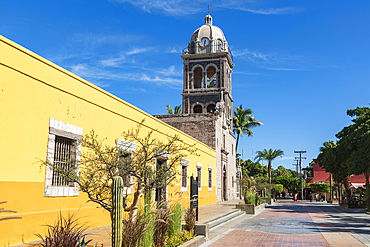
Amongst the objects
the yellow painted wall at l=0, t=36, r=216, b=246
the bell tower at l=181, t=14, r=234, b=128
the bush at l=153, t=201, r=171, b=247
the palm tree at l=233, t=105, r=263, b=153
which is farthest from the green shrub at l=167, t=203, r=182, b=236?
the palm tree at l=233, t=105, r=263, b=153

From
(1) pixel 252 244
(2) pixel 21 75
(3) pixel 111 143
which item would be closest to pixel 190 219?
(1) pixel 252 244

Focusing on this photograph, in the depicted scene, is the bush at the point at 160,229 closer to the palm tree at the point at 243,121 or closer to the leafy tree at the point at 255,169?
the palm tree at the point at 243,121

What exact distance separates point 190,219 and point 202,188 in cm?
1586

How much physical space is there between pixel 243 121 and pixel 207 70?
44.5 ft

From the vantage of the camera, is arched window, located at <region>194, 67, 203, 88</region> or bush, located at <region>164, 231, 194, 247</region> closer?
bush, located at <region>164, 231, 194, 247</region>

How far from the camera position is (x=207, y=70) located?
43125 millimetres

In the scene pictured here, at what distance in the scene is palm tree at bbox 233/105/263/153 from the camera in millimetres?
52466

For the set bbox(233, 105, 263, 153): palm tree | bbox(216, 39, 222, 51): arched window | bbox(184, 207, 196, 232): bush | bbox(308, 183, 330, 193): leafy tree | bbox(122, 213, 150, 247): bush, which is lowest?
bbox(308, 183, 330, 193): leafy tree

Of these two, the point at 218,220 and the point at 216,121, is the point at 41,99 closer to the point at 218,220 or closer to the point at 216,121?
the point at 218,220

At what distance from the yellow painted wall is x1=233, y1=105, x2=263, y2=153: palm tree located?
140 ft

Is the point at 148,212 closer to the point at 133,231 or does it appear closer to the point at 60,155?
the point at 133,231

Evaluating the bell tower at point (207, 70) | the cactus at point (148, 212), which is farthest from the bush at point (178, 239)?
the bell tower at point (207, 70)

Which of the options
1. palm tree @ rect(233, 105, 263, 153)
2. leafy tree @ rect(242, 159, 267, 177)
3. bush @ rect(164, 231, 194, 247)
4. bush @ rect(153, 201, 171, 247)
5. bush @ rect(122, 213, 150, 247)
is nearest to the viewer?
bush @ rect(122, 213, 150, 247)

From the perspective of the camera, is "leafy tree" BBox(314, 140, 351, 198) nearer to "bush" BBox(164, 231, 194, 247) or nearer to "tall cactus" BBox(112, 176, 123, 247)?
"bush" BBox(164, 231, 194, 247)
